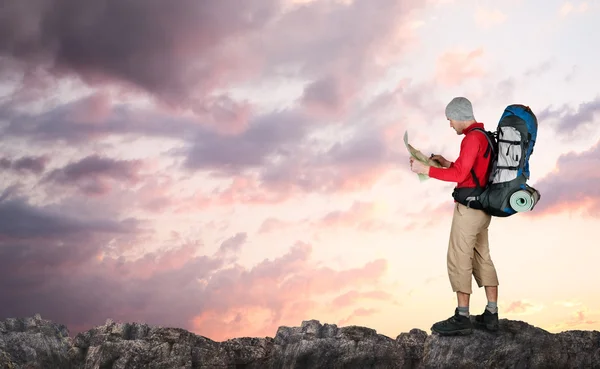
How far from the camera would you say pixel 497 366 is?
1295 centimetres

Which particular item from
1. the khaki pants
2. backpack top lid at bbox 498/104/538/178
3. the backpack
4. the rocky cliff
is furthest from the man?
backpack top lid at bbox 498/104/538/178

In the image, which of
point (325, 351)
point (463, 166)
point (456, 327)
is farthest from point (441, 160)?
point (325, 351)

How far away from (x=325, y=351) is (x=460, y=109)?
20.1ft

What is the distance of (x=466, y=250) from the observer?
12.9m

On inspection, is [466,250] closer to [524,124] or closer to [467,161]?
[467,161]

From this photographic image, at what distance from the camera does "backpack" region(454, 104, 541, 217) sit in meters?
12.2

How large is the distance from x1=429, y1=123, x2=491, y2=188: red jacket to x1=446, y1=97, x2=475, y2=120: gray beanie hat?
0.29 meters

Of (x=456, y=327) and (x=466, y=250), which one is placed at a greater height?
(x=466, y=250)

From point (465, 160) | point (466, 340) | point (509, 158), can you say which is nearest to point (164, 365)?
point (466, 340)

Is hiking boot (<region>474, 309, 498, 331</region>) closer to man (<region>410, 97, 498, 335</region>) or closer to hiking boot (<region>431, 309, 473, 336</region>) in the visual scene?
man (<region>410, 97, 498, 335</region>)

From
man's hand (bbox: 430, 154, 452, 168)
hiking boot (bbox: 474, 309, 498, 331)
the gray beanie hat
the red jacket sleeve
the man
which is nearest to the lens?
the red jacket sleeve

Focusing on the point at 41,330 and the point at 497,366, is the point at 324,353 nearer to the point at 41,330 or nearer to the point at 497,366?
the point at 497,366

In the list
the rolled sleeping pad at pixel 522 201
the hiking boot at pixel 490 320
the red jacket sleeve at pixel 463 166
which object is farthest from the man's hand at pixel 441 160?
the hiking boot at pixel 490 320

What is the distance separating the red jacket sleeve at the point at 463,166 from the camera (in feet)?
40.3
